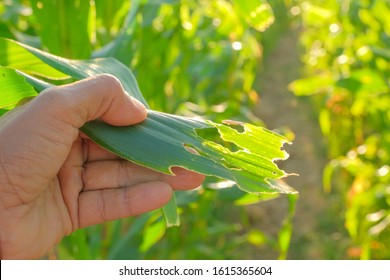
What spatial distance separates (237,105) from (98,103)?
5.34 feet

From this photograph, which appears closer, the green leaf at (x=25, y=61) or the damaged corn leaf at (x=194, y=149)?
the damaged corn leaf at (x=194, y=149)

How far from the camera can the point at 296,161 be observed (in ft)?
12.7

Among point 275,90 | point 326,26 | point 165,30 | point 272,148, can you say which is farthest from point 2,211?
point 275,90

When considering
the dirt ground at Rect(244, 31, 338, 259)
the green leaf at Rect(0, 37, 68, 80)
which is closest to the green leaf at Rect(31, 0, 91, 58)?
the green leaf at Rect(0, 37, 68, 80)

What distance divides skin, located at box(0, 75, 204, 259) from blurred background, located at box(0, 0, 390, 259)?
0.37 m

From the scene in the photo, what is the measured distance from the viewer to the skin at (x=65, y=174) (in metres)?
0.83

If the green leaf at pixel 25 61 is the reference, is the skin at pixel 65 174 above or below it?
below

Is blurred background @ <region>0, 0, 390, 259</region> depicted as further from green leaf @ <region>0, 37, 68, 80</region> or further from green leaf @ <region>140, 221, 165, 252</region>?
green leaf @ <region>0, 37, 68, 80</region>

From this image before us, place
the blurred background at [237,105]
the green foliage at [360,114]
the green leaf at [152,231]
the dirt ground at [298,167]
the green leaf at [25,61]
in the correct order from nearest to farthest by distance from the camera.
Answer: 1. the green leaf at [25,61]
2. the blurred background at [237,105]
3. the green leaf at [152,231]
4. the green foliage at [360,114]
5. the dirt ground at [298,167]

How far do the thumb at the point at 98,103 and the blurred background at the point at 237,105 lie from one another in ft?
1.45

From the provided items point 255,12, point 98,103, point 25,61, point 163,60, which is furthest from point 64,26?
point 163,60

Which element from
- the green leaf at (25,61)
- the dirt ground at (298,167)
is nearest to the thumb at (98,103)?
the green leaf at (25,61)

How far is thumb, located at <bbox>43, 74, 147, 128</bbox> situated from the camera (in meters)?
0.84

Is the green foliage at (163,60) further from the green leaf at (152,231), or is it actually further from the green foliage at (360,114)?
the green foliage at (360,114)
